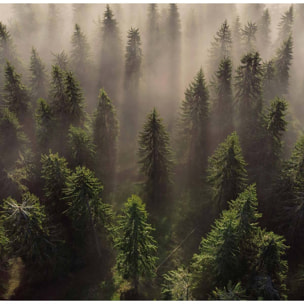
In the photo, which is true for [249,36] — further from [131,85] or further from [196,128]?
[196,128]

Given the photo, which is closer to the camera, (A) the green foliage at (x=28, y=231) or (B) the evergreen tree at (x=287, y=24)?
(A) the green foliage at (x=28, y=231)

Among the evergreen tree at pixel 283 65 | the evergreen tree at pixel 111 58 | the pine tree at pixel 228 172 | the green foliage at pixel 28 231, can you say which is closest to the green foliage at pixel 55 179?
the green foliage at pixel 28 231

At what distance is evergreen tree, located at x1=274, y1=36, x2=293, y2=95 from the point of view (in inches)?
1665

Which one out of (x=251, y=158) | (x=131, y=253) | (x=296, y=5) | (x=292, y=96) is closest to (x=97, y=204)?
(x=131, y=253)

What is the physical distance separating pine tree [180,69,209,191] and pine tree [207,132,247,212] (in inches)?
316

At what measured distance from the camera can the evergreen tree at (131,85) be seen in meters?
45.2

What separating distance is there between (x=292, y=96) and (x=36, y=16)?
79630mm

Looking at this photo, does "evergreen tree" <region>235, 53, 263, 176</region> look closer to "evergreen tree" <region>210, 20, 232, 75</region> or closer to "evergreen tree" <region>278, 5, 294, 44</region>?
"evergreen tree" <region>210, 20, 232, 75</region>

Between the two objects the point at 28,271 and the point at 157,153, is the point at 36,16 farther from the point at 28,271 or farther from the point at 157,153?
the point at 28,271

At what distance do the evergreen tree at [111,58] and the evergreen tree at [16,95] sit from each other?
1878 cm

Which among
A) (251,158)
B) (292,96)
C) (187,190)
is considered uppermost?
(292,96)

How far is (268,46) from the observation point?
59.9 metres

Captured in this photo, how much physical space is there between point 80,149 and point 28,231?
38.5 ft

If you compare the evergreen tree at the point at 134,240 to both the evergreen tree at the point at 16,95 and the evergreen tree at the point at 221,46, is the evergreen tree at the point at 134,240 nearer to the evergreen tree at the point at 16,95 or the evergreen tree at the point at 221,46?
the evergreen tree at the point at 16,95
